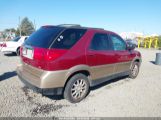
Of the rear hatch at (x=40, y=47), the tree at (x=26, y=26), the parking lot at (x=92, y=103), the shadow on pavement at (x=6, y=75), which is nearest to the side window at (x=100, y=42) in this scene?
the rear hatch at (x=40, y=47)

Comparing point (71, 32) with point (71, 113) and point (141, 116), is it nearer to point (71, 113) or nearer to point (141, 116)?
point (71, 113)

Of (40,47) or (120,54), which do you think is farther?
(120,54)

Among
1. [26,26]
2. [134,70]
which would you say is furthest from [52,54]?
[26,26]

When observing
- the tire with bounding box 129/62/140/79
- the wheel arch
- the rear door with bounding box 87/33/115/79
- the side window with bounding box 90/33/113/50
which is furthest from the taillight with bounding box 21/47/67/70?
the tire with bounding box 129/62/140/79

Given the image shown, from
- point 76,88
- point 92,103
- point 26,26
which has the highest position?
point 26,26

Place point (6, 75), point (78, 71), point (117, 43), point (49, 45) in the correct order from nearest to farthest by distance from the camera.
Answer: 1. point (49, 45)
2. point (78, 71)
3. point (117, 43)
4. point (6, 75)

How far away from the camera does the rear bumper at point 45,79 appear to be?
3.71 meters

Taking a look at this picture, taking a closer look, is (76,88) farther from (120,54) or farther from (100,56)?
(120,54)

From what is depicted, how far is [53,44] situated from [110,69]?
224 cm

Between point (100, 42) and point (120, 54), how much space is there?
43.1 inches

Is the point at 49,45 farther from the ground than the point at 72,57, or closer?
farther from the ground

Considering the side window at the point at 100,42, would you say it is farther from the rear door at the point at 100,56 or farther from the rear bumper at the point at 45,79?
the rear bumper at the point at 45,79

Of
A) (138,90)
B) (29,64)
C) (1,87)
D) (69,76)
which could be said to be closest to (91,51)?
(69,76)

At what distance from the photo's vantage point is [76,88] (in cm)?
438
